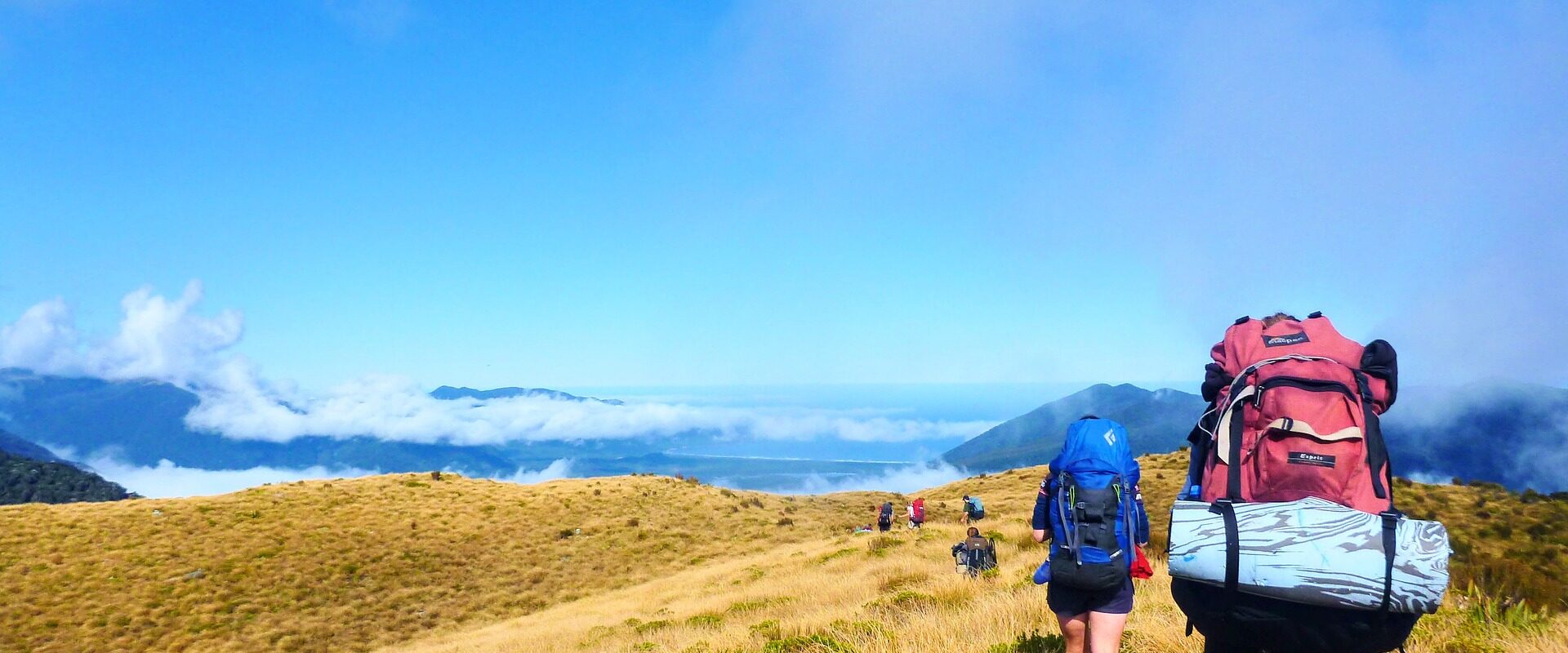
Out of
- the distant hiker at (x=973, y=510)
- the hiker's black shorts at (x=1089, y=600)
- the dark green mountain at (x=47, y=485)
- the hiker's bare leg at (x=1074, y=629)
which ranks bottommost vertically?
the dark green mountain at (x=47, y=485)

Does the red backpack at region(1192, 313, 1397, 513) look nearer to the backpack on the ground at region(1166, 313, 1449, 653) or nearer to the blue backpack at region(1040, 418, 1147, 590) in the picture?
the backpack on the ground at region(1166, 313, 1449, 653)

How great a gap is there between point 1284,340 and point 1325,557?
106 cm

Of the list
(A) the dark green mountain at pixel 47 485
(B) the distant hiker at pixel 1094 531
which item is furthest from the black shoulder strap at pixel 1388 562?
(A) the dark green mountain at pixel 47 485

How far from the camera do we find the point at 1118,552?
14.9ft

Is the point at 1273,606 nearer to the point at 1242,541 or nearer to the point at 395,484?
the point at 1242,541

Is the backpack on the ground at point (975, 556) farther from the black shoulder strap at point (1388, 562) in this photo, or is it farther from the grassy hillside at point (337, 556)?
the grassy hillside at point (337, 556)

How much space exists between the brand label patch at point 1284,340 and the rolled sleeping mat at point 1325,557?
75 centimetres

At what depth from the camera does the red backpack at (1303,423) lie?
3.10 meters

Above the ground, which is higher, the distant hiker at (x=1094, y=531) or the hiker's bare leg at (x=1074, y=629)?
the distant hiker at (x=1094, y=531)

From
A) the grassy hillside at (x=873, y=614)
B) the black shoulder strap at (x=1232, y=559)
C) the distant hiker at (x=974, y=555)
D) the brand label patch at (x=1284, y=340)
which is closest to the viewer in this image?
the black shoulder strap at (x=1232, y=559)

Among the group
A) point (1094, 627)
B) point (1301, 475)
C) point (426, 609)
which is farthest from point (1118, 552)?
point (426, 609)

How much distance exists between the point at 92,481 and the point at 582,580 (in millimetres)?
133246

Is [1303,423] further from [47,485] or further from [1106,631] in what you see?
[47,485]

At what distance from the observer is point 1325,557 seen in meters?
2.81
